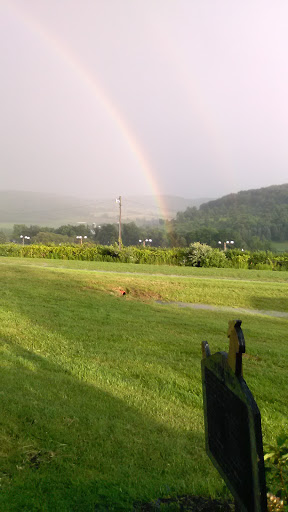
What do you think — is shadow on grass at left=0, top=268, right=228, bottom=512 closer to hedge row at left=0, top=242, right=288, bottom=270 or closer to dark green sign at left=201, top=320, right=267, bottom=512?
dark green sign at left=201, top=320, right=267, bottom=512

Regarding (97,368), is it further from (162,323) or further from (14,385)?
(162,323)

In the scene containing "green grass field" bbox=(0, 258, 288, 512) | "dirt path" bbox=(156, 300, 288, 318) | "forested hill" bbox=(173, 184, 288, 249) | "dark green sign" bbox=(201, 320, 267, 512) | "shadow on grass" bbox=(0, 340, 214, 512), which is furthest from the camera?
"forested hill" bbox=(173, 184, 288, 249)

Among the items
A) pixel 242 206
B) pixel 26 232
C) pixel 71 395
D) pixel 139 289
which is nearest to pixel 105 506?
pixel 71 395

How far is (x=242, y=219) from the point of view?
94312 mm

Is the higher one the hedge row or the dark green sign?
the hedge row

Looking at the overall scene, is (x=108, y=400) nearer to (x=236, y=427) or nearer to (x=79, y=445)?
(x=79, y=445)

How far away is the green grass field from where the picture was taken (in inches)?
123

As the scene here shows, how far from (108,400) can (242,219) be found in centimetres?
9254

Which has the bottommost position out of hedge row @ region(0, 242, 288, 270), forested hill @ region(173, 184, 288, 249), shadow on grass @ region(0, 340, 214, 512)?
shadow on grass @ region(0, 340, 214, 512)

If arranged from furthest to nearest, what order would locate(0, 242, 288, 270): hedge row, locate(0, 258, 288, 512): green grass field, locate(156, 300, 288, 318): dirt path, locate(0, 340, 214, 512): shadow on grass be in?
locate(0, 242, 288, 270): hedge row, locate(156, 300, 288, 318): dirt path, locate(0, 258, 288, 512): green grass field, locate(0, 340, 214, 512): shadow on grass

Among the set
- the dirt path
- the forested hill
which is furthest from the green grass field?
the forested hill

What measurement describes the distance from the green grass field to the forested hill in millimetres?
61767

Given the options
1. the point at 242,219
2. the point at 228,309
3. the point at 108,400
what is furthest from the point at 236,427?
the point at 242,219

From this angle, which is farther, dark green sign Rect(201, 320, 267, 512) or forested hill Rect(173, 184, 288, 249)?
forested hill Rect(173, 184, 288, 249)
